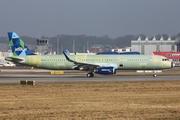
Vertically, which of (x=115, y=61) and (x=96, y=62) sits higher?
(x=115, y=61)

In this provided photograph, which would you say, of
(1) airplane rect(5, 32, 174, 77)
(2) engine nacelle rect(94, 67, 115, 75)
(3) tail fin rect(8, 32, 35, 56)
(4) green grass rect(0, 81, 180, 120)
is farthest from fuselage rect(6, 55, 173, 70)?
(4) green grass rect(0, 81, 180, 120)

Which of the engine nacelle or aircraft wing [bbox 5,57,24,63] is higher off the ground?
aircraft wing [bbox 5,57,24,63]

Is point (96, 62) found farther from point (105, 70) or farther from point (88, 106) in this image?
point (88, 106)

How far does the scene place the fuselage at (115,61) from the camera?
194 feet

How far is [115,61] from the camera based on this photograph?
195 ft

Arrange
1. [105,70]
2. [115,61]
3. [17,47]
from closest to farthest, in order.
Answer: [105,70], [115,61], [17,47]

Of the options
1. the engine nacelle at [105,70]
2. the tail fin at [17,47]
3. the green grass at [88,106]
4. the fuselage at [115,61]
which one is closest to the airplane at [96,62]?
the fuselage at [115,61]

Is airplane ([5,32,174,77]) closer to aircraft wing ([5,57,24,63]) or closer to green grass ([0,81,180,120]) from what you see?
aircraft wing ([5,57,24,63])

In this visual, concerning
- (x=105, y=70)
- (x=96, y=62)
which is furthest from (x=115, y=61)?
(x=105, y=70)

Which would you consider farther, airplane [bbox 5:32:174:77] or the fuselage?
the fuselage

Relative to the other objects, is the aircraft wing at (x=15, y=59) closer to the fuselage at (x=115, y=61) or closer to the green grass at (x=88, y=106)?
the fuselage at (x=115, y=61)

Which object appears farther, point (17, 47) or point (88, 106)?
point (17, 47)

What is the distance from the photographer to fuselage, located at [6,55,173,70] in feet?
194

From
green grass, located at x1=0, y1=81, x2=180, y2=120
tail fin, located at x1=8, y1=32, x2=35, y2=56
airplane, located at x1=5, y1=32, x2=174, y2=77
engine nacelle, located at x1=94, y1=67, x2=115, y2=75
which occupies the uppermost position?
tail fin, located at x1=8, y1=32, x2=35, y2=56
